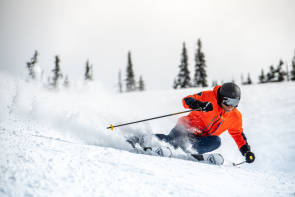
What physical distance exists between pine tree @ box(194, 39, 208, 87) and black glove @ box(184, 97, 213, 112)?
83.7ft

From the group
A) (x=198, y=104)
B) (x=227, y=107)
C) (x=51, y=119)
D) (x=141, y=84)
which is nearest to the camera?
(x=227, y=107)

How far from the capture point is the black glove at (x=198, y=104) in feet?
11.0

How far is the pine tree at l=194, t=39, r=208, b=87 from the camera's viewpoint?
2791 centimetres

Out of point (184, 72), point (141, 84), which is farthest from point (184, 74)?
point (141, 84)

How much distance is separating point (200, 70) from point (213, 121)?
25819mm

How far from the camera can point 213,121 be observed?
143 inches

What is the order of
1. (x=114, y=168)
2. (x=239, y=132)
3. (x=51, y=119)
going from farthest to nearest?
(x=51, y=119), (x=239, y=132), (x=114, y=168)

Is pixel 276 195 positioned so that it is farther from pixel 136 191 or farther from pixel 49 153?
pixel 49 153

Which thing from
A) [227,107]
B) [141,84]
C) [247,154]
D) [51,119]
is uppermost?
[141,84]

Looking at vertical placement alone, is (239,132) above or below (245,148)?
above

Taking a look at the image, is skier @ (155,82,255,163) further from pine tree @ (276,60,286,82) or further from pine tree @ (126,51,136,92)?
pine tree @ (276,60,286,82)

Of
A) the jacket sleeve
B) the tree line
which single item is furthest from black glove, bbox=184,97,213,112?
the tree line

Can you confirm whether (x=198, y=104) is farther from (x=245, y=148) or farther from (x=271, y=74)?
(x=271, y=74)

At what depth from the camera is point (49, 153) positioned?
6.16 feet
